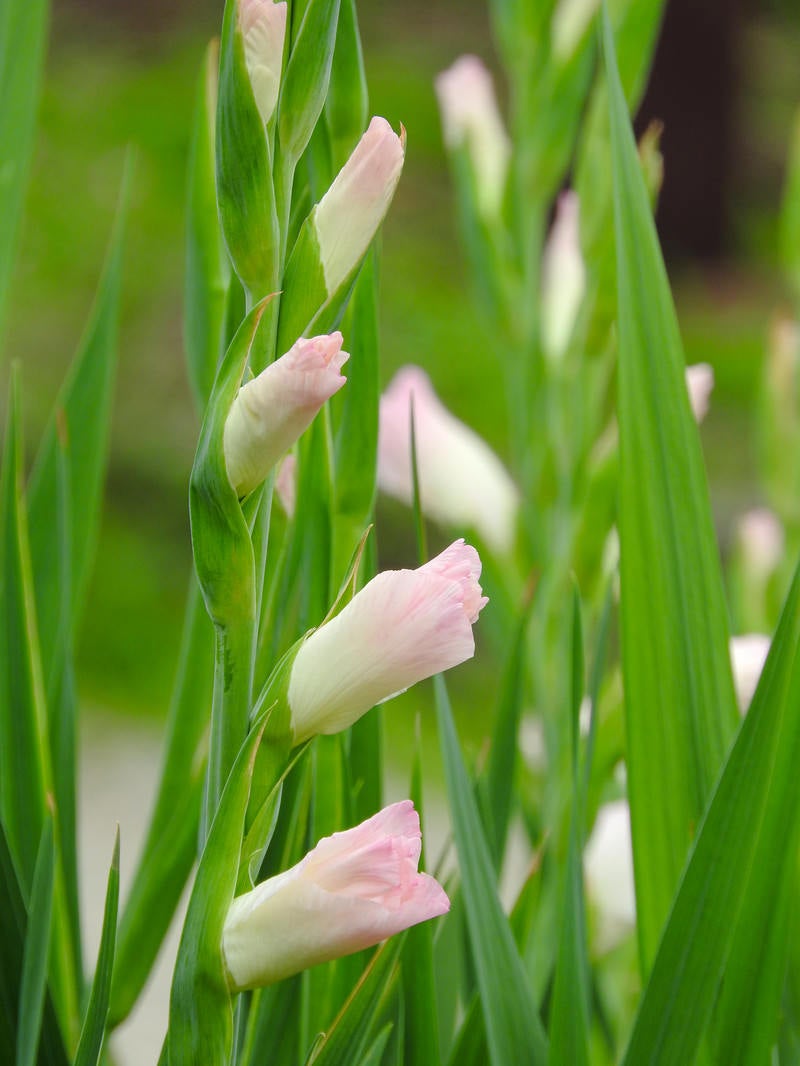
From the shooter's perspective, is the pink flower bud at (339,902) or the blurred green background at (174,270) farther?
the blurred green background at (174,270)

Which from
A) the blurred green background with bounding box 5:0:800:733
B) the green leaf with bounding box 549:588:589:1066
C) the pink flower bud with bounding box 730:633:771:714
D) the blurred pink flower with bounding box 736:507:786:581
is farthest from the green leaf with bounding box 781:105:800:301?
the blurred green background with bounding box 5:0:800:733

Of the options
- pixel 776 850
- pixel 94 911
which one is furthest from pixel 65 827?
pixel 94 911

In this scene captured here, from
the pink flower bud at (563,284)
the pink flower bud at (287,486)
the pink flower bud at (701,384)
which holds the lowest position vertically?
the pink flower bud at (287,486)

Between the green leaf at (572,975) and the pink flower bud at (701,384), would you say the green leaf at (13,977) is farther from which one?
the pink flower bud at (701,384)

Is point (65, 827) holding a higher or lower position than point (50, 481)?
lower

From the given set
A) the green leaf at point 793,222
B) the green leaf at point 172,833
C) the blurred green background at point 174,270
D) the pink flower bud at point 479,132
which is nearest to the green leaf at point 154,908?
the green leaf at point 172,833

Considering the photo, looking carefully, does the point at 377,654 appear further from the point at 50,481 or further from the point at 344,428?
the point at 50,481
